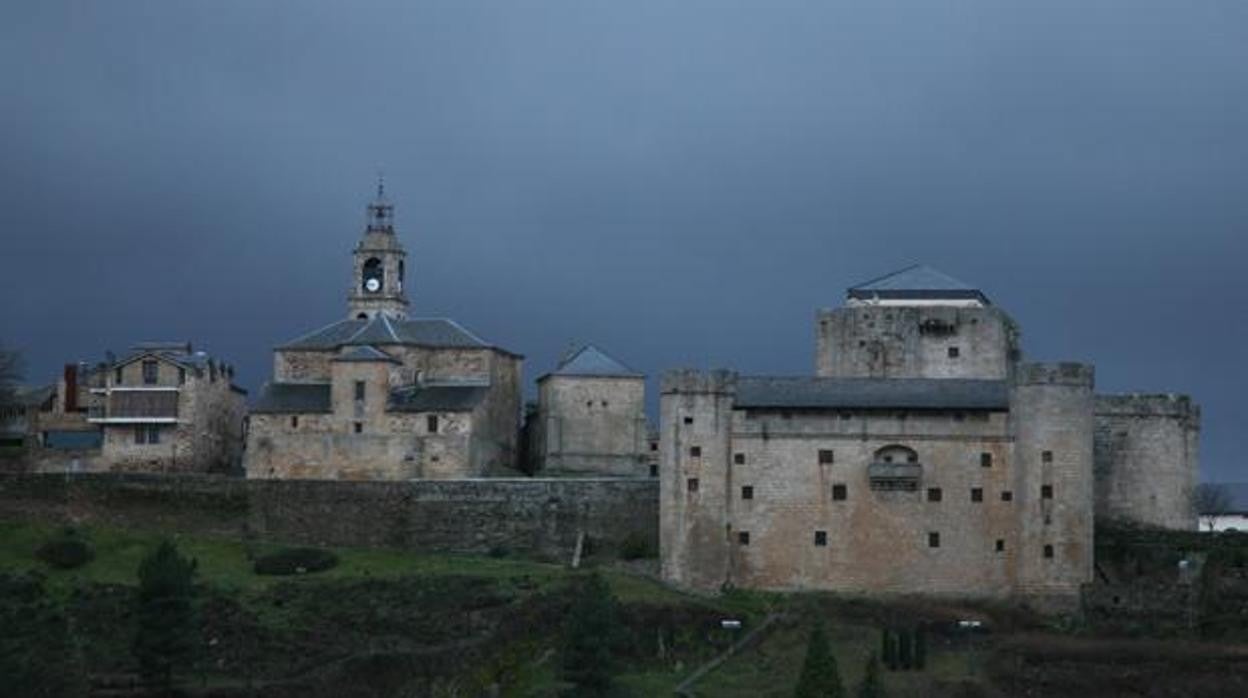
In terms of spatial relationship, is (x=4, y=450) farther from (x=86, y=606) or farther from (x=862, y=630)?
(x=862, y=630)

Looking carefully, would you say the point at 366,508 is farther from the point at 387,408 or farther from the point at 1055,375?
the point at 1055,375

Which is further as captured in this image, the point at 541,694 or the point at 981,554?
the point at 981,554

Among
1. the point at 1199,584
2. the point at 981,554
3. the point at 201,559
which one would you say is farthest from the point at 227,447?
the point at 1199,584

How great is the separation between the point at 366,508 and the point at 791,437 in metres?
14.4

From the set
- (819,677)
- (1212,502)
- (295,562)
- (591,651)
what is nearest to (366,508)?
(295,562)

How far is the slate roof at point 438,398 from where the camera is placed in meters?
86.6

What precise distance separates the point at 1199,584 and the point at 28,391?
4356cm

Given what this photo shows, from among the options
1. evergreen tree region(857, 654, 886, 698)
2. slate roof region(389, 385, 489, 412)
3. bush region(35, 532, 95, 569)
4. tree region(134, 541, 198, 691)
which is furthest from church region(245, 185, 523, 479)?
evergreen tree region(857, 654, 886, 698)

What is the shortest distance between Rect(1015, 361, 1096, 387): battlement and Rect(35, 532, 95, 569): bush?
28.7m

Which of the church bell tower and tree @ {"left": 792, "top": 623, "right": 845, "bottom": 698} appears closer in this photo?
tree @ {"left": 792, "top": 623, "right": 845, "bottom": 698}

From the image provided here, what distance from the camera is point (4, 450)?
91.7 meters

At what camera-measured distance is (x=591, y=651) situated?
6588cm

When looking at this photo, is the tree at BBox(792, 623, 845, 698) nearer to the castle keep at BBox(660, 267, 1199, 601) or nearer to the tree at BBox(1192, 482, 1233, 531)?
the castle keep at BBox(660, 267, 1199, 601)

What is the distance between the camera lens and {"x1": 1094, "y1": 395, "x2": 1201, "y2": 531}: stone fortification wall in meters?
82.3
